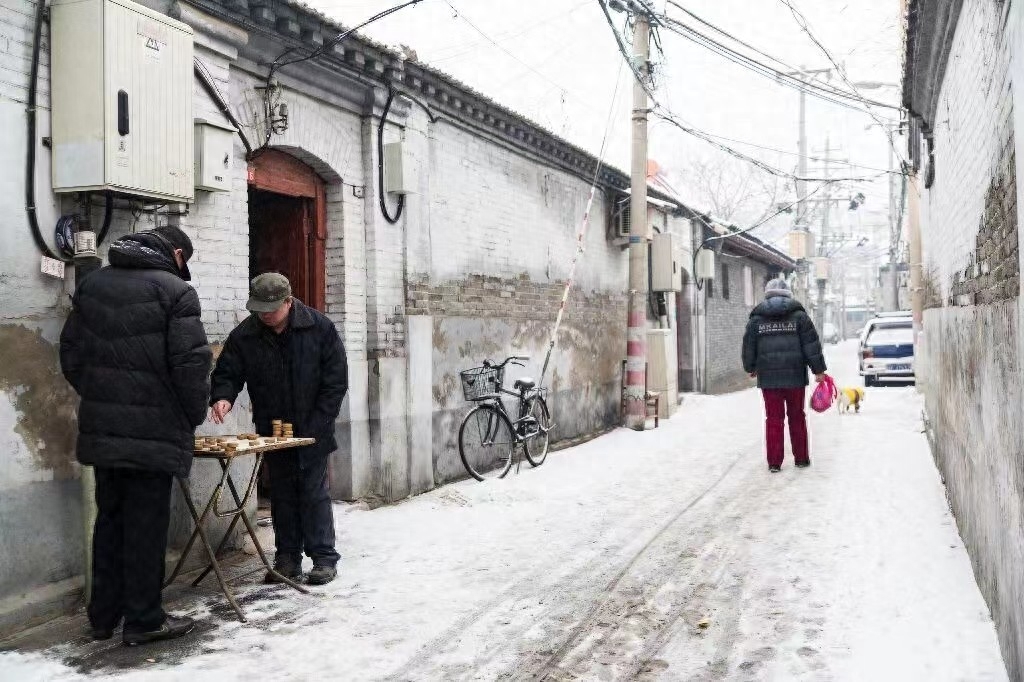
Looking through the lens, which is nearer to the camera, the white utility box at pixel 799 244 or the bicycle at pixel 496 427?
the bicycle at pixel 496 427

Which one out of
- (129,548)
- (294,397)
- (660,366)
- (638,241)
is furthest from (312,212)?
(660,366)

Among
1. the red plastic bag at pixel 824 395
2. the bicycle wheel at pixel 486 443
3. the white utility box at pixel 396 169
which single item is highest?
the white utility box at pixel 396 169

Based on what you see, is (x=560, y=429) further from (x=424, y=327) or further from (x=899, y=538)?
(x=899, y=538)

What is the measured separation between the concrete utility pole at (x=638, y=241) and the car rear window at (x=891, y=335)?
819 cm

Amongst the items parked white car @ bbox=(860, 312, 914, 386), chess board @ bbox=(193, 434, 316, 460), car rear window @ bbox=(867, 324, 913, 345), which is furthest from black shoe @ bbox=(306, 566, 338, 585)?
car rear window @ bbox=(867, 324, 913, 345)

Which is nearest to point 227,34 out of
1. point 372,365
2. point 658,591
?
point 372,365

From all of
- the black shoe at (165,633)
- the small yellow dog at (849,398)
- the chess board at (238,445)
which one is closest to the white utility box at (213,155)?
the chess board at (238,445)

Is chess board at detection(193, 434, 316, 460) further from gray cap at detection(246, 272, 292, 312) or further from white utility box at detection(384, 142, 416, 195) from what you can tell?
white utility box at detection(384, 142, 416, 195)

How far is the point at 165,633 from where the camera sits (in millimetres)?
4047

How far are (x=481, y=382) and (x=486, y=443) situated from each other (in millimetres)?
658

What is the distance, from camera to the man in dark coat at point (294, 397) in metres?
5.04

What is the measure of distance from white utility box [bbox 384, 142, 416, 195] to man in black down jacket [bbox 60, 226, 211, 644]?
345 centimetres

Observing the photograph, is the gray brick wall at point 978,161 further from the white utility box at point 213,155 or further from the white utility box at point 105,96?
the white utility box at point 213,155

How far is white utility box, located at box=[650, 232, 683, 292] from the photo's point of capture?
13.8 meters
